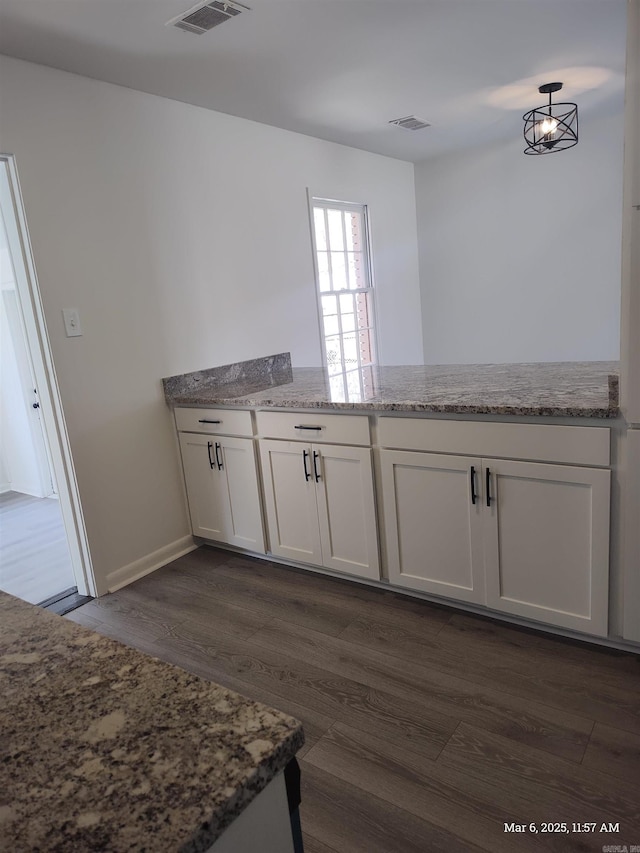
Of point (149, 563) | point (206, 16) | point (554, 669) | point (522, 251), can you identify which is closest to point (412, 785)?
point (554, 669)

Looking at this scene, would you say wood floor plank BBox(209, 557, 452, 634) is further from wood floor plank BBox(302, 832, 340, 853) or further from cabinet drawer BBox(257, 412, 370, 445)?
wood floor plank BBox(302, 832, 340, 853)

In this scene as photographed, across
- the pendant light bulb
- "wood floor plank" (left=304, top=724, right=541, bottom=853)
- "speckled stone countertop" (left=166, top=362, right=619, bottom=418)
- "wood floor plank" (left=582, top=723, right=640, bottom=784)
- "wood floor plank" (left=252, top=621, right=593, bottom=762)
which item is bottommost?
"wood floor plank" (left=304, top=724, right=541, bottom=853)

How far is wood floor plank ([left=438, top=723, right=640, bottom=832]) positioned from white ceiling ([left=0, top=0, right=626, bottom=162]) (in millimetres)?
2635

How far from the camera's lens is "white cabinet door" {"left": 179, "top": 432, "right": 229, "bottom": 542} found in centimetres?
309

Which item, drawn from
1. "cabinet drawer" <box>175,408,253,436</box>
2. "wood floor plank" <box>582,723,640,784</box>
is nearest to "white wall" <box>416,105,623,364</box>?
"cabinet drawer" <box>175,408,253,436</box>

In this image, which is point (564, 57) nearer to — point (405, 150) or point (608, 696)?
point (405, 150)

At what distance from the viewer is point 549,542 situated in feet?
6.84

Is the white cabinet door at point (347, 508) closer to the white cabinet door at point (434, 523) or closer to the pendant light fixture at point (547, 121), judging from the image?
the white cabinet door at point (434, 523)

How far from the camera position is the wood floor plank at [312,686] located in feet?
5.93

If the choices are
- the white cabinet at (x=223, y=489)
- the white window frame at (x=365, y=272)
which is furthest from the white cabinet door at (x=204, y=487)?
the white window frame at (x=365, y=272)

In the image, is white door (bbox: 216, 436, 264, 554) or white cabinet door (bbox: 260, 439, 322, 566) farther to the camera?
white door (bbox: 216, 436, 264, 554)

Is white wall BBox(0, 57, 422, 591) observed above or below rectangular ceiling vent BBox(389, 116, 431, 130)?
Answer: below

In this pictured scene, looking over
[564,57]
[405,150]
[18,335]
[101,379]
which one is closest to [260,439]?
[101,379]

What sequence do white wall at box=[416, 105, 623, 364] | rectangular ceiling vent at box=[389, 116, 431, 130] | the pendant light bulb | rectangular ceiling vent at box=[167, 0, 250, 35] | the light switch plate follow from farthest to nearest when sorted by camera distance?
white wall at box=[416, 105, 623, 364] → rectangular ceiling vent at box=[389, 116, 431, 130] → the pendant light bulb → the light switch plate → rectangular ceiling vent at box=[167, 0, 250, 35]
